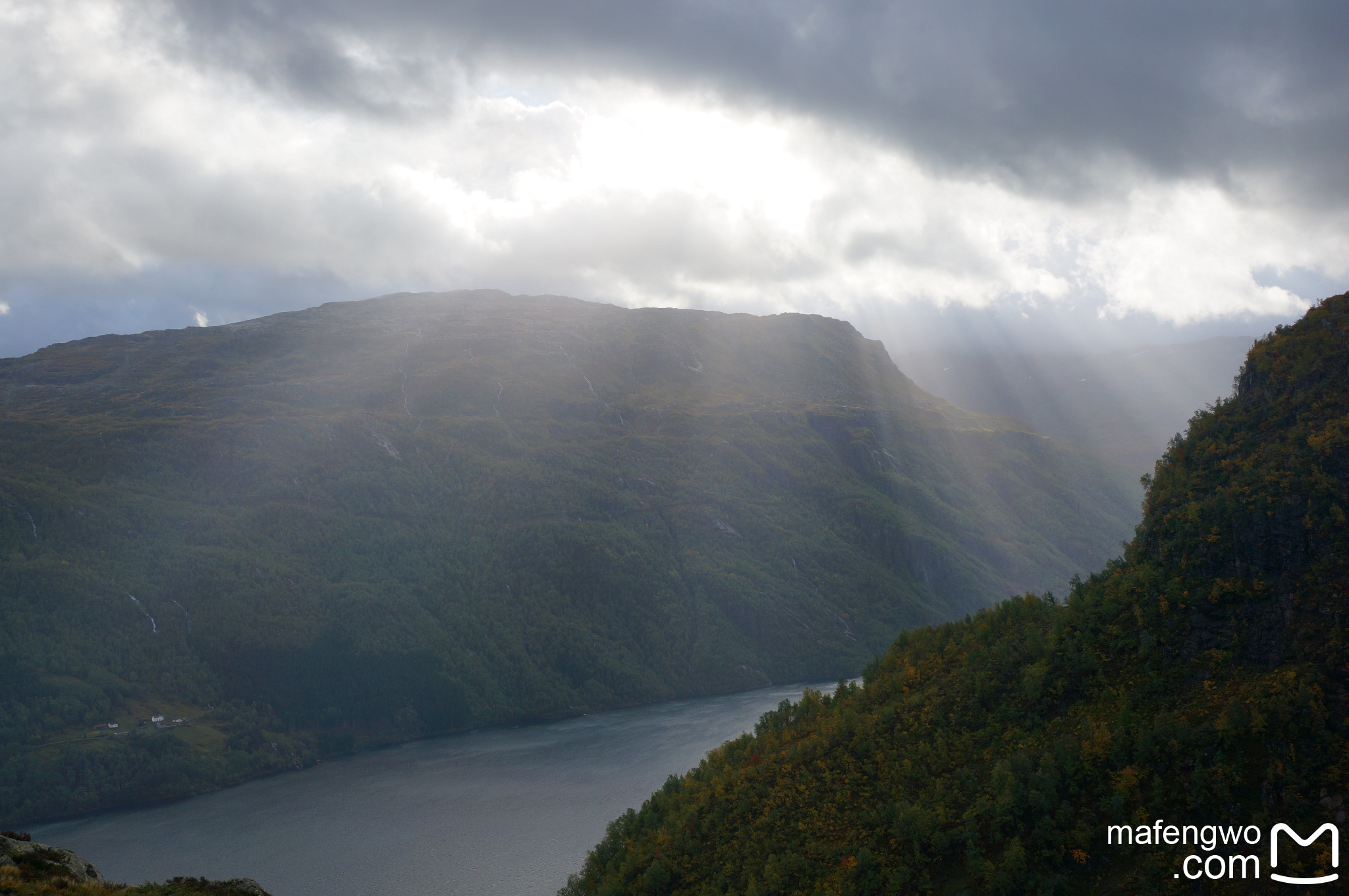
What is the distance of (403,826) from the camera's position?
484 ft

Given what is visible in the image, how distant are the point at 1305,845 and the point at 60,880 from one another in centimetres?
5545

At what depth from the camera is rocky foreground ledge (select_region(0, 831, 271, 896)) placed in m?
35.6

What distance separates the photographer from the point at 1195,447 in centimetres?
6306

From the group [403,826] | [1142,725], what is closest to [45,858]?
[1142,725]

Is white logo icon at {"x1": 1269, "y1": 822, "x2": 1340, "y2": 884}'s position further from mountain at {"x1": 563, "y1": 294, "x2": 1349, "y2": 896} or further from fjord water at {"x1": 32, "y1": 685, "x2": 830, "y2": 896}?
fjord water at {"x1": 32, "y1": 685, "x2": 830, "y2": 896}

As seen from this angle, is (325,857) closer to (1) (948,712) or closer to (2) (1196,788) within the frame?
(1) (948,712)

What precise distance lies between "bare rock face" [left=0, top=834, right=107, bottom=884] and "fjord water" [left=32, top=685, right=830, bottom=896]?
260 ft

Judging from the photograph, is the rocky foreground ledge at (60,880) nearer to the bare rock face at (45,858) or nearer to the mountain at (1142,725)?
the bare rock face at (45,858)

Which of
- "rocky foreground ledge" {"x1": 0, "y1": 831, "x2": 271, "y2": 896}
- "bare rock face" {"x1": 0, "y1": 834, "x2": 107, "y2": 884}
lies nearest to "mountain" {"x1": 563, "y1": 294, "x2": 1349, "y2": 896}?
"rocky foreground ledge" {"x1": 0, "y1": 831, "x2": 271, "y2": 896}

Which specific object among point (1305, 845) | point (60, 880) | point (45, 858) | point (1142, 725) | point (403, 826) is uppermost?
point (1142, 725)

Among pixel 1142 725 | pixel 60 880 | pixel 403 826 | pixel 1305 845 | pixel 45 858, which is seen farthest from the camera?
pixel 403 826

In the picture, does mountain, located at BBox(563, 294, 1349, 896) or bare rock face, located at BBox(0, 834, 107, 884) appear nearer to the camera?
bare rock face, located at BBox(0, 834, 107, 884)

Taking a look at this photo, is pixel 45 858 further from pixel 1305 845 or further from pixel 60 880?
pixel 1305 845

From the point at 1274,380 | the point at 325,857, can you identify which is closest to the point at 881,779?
the point at 1274,380
